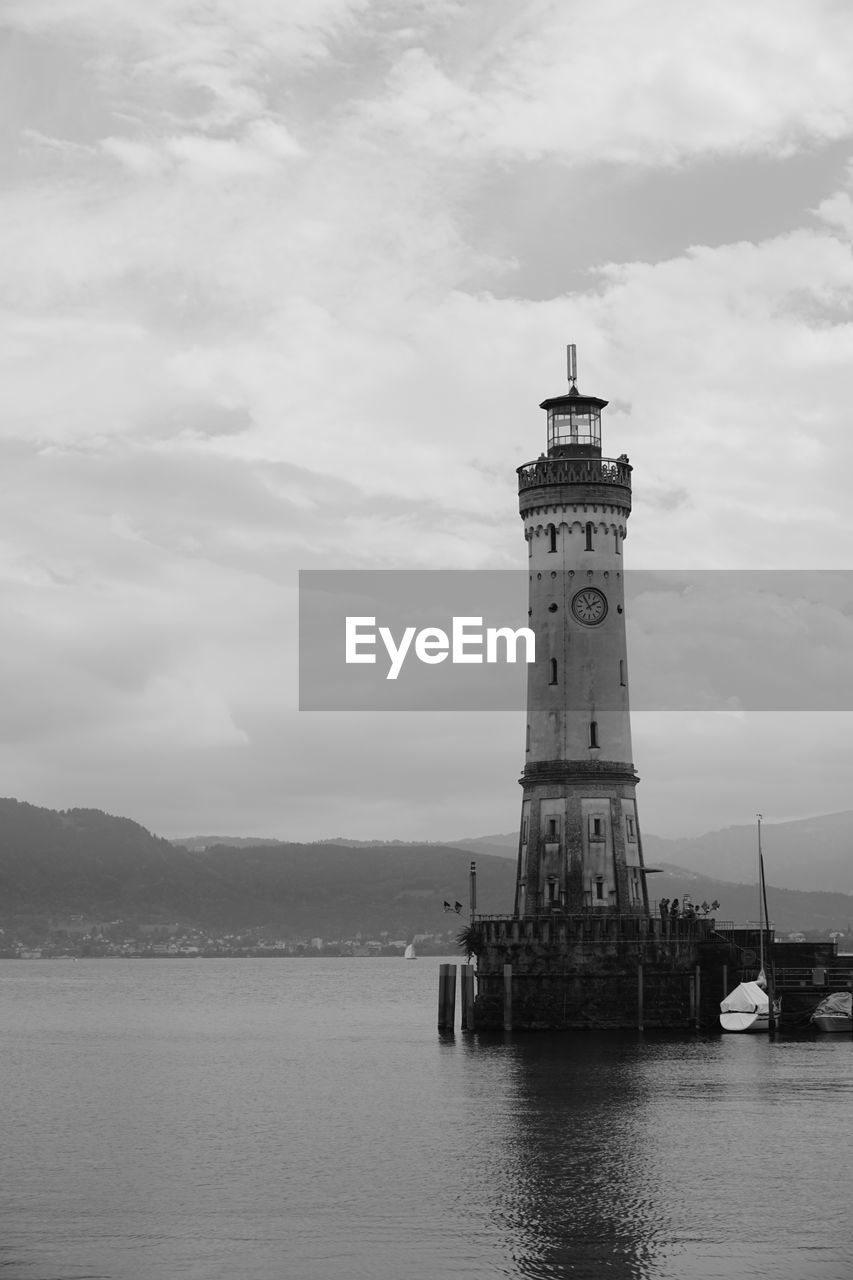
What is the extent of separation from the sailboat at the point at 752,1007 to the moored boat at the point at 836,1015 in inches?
135

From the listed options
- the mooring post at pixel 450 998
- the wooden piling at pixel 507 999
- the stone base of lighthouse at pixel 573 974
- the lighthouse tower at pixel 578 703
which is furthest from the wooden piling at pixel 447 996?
the wooden piling at pixel 507 999

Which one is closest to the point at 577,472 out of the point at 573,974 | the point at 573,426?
the point at 573,426

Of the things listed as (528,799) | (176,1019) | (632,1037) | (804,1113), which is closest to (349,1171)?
(804,1113)

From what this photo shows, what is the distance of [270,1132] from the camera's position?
222 feet

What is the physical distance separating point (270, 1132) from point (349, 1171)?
10.7 m

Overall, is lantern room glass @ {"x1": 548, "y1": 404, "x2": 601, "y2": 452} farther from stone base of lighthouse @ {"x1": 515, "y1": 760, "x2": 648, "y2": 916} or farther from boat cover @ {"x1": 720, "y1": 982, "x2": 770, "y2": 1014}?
boat cover @ {"x1": 720, "y1": 982, "x2": 770, "y2": 1014}

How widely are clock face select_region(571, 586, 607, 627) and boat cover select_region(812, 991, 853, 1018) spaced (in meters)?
25.6

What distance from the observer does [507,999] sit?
8962 centimetres

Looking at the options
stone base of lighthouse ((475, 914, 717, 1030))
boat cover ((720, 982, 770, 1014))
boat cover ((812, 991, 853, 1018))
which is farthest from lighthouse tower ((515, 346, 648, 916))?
boat cover ((812, 991, 853, 1018))

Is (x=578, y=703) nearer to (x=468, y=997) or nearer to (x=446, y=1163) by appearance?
(x=468, y=997)

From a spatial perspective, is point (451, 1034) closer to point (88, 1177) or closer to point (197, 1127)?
point (197, 1127)

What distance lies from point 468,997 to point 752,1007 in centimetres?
1535

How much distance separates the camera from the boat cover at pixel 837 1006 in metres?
99.4

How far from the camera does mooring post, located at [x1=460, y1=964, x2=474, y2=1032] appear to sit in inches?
3691
